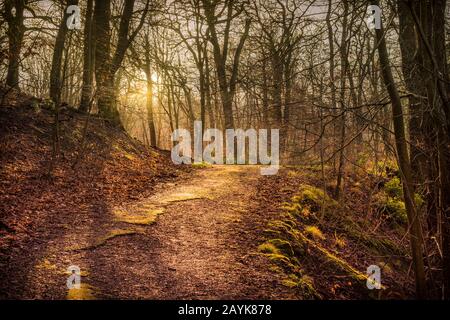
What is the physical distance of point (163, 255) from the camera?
17.0 feet

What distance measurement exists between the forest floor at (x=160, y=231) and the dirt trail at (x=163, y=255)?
2 cm

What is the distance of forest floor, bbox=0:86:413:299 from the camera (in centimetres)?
438

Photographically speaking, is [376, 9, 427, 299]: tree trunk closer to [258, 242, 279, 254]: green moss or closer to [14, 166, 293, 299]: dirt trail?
[14, 166, 293, 299]: dirt trail

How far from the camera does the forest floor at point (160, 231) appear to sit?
14.4 ft

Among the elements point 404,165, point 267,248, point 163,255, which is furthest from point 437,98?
point 163,255

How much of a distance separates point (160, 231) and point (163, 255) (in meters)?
→ 0.94

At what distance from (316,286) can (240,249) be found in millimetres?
1274

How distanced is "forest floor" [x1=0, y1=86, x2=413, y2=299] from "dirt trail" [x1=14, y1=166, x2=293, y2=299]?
2 centimetres

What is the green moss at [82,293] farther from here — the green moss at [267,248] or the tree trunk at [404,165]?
the tree trunk at [404,165]

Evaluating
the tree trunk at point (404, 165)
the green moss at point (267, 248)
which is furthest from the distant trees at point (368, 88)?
the green moss at point (267, 248)

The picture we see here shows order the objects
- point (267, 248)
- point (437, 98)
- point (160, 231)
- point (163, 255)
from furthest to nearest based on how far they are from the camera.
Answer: point (160, 231) < point (267, 248) < point (163, 255) < point (437, 98)

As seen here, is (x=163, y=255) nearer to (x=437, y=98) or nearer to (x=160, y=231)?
(x=160, y=231)

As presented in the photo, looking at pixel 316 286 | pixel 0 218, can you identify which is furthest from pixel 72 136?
pixel 316 286

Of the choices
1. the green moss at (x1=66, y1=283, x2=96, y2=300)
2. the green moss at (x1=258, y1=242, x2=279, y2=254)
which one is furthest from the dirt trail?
the green moss at (x1=258, y1=242, x2=279, y2=254)
